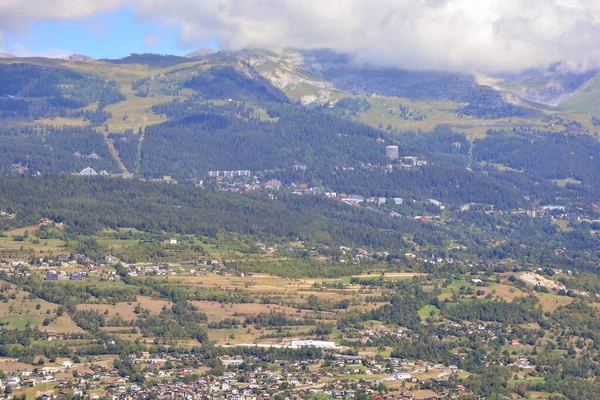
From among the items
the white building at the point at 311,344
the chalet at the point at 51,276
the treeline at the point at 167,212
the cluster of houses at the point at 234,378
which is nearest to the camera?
the cluster of houses at the point at 234,378

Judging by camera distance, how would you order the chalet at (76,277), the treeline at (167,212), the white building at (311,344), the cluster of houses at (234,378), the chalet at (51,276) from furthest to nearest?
the treeline at (167,212), the chalet at (76,277), the chalet at (51,276), the white building at (311,344), the cluster of houses at (234,378)

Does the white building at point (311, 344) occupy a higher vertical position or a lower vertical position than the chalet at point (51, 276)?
lower

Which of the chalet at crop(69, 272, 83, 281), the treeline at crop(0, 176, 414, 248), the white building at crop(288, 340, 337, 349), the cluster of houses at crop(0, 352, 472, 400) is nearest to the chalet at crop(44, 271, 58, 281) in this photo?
the chalet at crop(69, 272, 83, 281)

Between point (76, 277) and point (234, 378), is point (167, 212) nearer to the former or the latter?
point (76, 277)

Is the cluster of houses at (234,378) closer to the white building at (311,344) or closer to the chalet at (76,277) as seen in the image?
the white building at (311,344)

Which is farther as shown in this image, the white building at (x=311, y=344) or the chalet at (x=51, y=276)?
the chalet at (x=51, y=276)

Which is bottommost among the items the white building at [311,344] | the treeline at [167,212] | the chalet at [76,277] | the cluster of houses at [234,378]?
the cluster of houses at [234,378]

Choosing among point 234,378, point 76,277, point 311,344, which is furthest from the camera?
point 76,277

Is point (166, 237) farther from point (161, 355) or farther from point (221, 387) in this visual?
point (221, 387)

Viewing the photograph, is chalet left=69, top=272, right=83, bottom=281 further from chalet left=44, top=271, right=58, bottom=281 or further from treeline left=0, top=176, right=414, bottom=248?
treeline left=0, top=176, right=414, bottom=248

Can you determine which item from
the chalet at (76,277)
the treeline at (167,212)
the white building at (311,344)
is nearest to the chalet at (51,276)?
the chalet at (76,277)

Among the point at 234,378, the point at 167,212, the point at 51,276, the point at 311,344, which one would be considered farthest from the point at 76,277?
the point at 167,212
